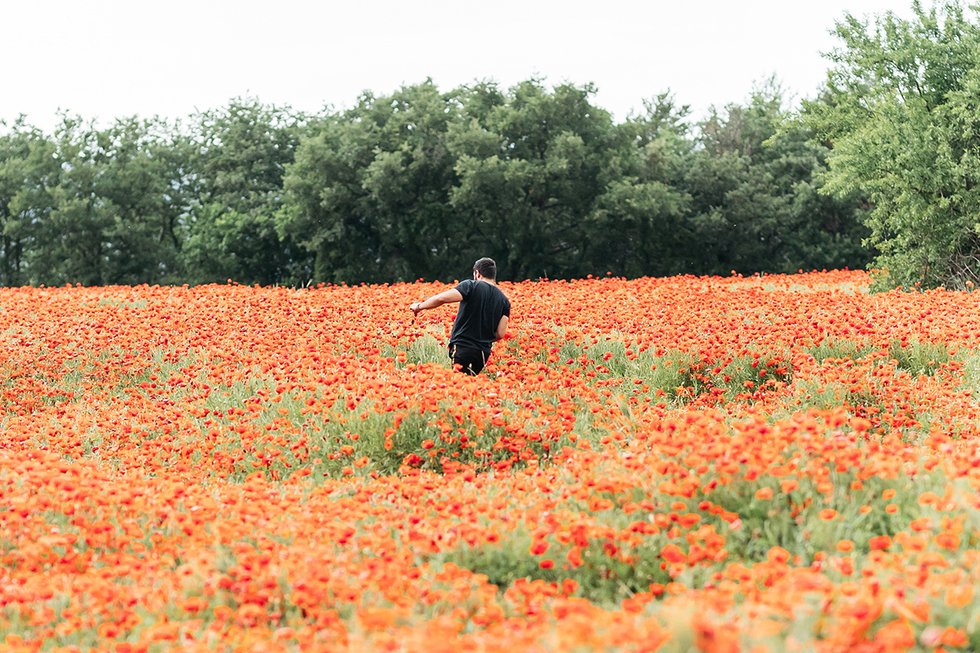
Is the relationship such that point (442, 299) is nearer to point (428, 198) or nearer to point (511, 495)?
point (511, 495)

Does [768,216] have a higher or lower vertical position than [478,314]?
higher

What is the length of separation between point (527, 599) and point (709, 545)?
859mm

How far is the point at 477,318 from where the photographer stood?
10.1 meters

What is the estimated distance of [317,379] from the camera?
926cm

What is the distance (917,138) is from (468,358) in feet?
43.1

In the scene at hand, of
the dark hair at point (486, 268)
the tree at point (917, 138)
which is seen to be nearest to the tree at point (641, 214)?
the tree at point (917, 138)

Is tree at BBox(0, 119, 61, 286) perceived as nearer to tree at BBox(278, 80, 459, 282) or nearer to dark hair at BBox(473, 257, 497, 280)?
tree at BBox(278, 80, 459, 282)

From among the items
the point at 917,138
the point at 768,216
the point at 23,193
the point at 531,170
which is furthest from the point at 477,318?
the point at 23,193

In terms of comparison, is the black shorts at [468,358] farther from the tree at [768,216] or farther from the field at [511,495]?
the tree at [768,216]

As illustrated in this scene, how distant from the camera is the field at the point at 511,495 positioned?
3.72 meters

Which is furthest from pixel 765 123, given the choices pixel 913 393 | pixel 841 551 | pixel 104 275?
pixel 841 551

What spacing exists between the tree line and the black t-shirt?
15.7m

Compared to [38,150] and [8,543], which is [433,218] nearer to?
[38,150]

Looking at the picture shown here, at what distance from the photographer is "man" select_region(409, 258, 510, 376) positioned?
10.0m
